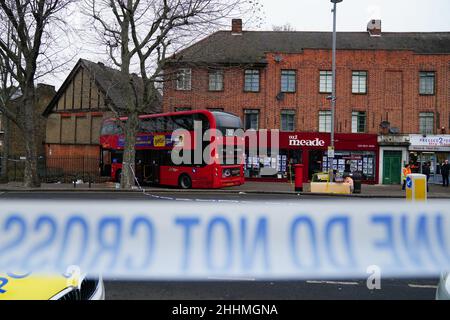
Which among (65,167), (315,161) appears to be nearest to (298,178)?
(315,161)

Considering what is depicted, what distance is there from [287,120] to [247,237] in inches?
820

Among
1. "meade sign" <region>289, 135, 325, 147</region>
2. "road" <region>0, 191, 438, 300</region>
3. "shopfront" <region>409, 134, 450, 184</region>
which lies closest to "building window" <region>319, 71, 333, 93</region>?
"meade sign" <region>289, 135, 325, 147</region>

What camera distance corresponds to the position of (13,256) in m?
3.79

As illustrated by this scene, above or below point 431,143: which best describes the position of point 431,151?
below

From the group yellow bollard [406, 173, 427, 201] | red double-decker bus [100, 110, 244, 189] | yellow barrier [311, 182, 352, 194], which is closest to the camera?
yellow bollard [406, 173, 427, 201]

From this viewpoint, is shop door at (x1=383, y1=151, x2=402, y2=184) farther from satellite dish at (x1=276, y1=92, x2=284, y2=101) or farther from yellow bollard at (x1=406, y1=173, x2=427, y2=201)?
yellow bollard at (x1=406, y1=173, x2=427, y2=201)

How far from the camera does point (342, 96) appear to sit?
24234 mm

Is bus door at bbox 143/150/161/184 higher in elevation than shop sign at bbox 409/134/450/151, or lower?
lower

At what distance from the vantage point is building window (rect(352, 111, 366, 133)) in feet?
79.2

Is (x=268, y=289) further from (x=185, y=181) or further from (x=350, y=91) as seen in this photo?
(x=350, y=91)

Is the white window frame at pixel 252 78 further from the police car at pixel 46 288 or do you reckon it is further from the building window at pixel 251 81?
the police car at pixel 46 288

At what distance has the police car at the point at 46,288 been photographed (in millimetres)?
2539

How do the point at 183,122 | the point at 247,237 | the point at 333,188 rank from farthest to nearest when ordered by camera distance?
the point at 183,122
the point at 333,188
the point at 247,237

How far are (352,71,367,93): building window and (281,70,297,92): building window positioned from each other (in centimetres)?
408
